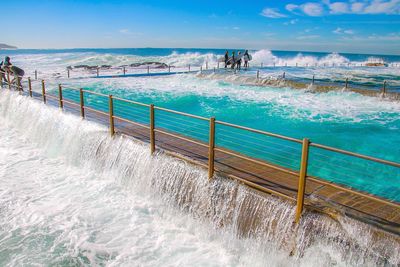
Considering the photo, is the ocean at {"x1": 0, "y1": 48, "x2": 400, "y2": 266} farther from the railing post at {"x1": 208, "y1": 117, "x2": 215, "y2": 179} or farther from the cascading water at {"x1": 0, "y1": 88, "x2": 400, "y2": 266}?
the railing post at {"x1": 208, "y1": 117, "x2": 215, "y2": 179}

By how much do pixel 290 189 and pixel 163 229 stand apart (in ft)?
7.57

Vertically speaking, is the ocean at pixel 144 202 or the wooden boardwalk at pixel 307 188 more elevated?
the wooden boardwalk at pixel 307 188

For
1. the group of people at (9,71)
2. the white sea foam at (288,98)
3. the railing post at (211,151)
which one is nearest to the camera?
the railing post at (211,151)

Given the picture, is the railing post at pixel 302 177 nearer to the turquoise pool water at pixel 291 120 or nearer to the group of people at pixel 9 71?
the turquoise pool water at pixel 291 120

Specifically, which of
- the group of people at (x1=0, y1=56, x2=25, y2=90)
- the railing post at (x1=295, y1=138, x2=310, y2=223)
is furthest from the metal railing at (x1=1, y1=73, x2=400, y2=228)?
the group of people at (x1=0, y1=56, x2=25, y2=90)

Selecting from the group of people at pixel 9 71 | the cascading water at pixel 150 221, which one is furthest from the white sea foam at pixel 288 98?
the cascading water at pixel 150 221

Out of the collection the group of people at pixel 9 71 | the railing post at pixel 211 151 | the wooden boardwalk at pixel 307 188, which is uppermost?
the group of people at pixel 9 71

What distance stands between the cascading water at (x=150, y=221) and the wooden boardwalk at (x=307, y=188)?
0.57 feet

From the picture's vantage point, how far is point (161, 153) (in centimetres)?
646

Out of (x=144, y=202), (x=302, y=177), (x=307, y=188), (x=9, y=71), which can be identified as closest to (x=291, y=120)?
(x=144, y=202)

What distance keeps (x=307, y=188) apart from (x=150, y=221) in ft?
9.25

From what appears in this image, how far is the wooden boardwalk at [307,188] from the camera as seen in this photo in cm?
388

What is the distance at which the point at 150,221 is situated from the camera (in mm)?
5816

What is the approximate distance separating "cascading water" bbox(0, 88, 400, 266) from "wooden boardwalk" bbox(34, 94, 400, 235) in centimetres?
17
